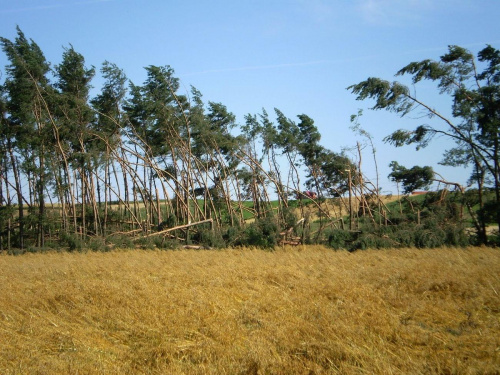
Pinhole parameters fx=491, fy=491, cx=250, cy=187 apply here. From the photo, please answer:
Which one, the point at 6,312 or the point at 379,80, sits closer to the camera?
the point at 6,312

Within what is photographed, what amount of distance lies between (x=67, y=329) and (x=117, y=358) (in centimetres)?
182

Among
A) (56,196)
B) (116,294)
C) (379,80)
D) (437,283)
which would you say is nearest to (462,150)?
(379,80)

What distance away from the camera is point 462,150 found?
71.6ft

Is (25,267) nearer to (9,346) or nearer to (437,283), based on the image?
(9,346)

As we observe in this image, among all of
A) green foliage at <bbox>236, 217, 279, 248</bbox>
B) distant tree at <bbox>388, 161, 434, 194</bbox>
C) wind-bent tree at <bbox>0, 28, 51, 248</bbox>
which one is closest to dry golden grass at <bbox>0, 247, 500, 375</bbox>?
green foliage at <bbox>236, 217, 279, 248</bbox>

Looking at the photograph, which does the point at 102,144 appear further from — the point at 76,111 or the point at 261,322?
the point at 261,322

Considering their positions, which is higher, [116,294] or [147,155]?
[147,155]

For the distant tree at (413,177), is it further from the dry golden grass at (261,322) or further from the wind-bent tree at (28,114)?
the wind-bent tree at (28,114)

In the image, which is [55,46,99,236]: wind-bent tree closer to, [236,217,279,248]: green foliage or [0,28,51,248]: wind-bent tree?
[0,28,51,248]: wind-bent tree

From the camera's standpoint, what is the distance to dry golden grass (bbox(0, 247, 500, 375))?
6152 mm

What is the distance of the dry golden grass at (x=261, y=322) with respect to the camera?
6.15 m

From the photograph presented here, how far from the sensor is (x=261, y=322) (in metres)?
7.82

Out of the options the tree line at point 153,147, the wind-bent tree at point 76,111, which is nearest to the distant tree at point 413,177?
the tree line at point 153,147

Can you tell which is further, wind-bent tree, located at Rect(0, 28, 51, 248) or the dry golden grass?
wind-bent tree, located at Rect(0, 28, 51, 248)
